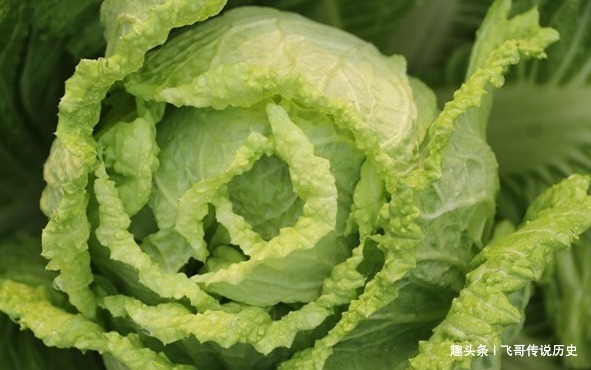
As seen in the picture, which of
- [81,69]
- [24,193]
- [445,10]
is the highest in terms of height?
[81,69]

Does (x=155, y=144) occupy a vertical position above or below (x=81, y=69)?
below

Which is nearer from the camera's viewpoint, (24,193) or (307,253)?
(307,253)

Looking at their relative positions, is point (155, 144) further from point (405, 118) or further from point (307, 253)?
point (405, 118)

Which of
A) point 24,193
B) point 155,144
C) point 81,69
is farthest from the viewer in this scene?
point 24,193

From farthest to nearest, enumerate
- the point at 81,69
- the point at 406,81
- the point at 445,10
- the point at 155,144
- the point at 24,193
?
the point at 445,10 → the point at 24,193 → the point at 406,81 → the point at 155,144 → the point at 81,69

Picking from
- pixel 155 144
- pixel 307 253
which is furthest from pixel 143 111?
pixel 307 253

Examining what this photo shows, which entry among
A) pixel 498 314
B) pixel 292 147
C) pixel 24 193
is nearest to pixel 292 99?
pixel 292 147
